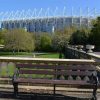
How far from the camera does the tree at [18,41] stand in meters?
103

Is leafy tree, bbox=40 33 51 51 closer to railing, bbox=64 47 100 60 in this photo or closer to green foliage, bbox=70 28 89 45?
green foliage, bbox=70 28 89 45

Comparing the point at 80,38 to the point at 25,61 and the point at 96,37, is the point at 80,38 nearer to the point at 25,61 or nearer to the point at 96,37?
the point at 96,37

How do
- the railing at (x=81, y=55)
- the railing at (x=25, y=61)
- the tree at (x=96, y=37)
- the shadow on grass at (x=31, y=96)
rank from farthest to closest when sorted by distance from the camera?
the tree at (x=96, y=37)
the railing at (x=81, y=55)
the railing at (x=25, y=61)
the shadow on grass at (x=31, y=96)

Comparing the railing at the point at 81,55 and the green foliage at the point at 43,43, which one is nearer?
the railing at the point at 81,55

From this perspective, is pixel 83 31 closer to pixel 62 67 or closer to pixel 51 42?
pixel 51 42

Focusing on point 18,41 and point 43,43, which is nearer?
point 18,41

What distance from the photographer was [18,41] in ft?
336

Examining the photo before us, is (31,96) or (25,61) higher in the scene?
(25,61)

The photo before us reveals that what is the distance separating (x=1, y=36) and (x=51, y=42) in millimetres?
20045

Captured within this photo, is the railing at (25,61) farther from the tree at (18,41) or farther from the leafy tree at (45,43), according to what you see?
the leafy tree at (45,43)

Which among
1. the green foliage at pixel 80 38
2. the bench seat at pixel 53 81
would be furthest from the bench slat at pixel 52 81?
the green foliage at pixel 80 38

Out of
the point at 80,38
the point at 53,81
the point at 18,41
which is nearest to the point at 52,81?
the point at 53,81

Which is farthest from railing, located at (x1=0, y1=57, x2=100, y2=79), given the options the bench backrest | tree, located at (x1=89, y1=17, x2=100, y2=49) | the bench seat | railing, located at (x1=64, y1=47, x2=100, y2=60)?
tree, located at (x1=89, y1=17, x2=100, y2=49)

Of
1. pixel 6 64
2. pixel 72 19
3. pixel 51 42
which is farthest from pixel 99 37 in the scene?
pixel 72 19
